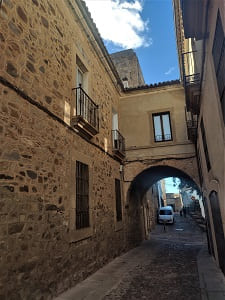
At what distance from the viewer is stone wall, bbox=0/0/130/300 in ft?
10.6

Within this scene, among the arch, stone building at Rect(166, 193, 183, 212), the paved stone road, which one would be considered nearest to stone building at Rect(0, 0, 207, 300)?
the paved stone road

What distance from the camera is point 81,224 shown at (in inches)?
213

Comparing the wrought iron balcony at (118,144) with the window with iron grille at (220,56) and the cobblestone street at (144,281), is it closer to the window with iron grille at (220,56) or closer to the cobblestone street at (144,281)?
the cobblestone street at (144,281)

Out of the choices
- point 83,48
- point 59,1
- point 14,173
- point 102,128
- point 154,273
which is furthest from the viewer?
point 102,128

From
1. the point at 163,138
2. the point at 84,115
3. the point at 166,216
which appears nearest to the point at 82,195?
the point at 84,115

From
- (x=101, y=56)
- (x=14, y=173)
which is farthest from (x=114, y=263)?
(x=101, y=56)

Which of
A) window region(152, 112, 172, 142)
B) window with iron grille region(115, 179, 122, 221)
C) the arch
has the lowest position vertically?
window with iron grille region(115, 179, 122, 221)

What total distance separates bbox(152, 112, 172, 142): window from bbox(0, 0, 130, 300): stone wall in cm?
439

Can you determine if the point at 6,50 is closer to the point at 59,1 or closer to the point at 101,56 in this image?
the point at 59,1

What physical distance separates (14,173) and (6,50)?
6.19ft

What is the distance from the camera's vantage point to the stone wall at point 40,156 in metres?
3.25

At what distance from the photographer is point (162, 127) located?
9922mm

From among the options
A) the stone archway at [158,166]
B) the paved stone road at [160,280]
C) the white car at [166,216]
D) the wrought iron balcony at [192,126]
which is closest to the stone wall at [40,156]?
the paved stone road at [160,280]

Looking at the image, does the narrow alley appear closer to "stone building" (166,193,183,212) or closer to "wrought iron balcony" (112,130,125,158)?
"wrought iron balcony" (112,130,125,158)
